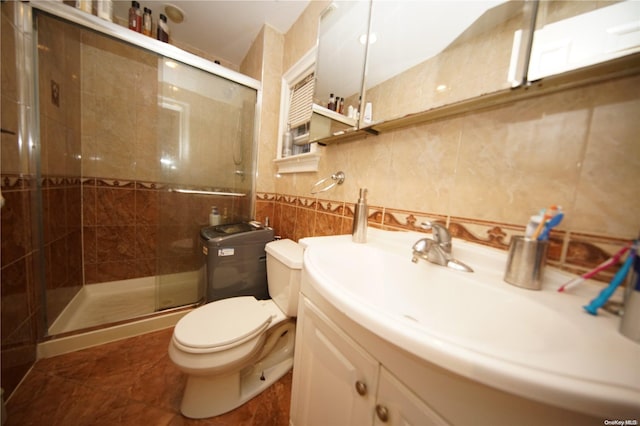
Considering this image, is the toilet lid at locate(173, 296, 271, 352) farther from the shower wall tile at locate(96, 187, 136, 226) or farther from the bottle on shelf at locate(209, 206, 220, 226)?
the shower wall tile at locate(96, 187, 136, 226)

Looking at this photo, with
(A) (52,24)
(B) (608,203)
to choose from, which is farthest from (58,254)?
(B) (608,203)

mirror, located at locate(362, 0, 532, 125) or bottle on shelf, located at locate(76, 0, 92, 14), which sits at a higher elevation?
bottle on shelf, located at locate(76, 0, 92, 14)

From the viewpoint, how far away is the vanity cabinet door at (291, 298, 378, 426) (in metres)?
0.43

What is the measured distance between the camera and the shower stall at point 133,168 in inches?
50.1

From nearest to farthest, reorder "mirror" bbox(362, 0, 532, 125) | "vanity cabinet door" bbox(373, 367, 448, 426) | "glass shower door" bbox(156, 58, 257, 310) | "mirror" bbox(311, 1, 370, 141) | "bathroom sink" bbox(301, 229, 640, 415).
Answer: "bathroom sink" bbox(301, 229, 640, 415) → "vanity cabinet door" bbox(373, 367, 448, 426) → "mirror" bbox(362, 0, 532, 125) → "mirror" bbox(311, 1, 370, 141) → "glass shower door" bbox(156, 58, 257, 310)

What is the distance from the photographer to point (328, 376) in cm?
53

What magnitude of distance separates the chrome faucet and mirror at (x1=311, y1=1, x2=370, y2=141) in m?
0.58

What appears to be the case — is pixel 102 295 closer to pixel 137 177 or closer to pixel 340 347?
pixel 137 177

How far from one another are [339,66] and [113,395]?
1.92 metres

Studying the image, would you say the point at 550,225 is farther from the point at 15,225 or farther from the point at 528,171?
the point at 15,225

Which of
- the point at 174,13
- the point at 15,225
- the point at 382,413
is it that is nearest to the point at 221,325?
the point at 382,413

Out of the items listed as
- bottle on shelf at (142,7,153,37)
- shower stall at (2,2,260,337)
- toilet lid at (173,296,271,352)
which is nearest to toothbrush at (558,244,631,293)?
toilet lid at (173,296,271,352)

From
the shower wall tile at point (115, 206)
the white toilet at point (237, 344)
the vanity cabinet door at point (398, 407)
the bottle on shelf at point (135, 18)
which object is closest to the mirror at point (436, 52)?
the vanity cabinet door at point (398, 407)

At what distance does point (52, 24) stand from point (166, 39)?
530mm
